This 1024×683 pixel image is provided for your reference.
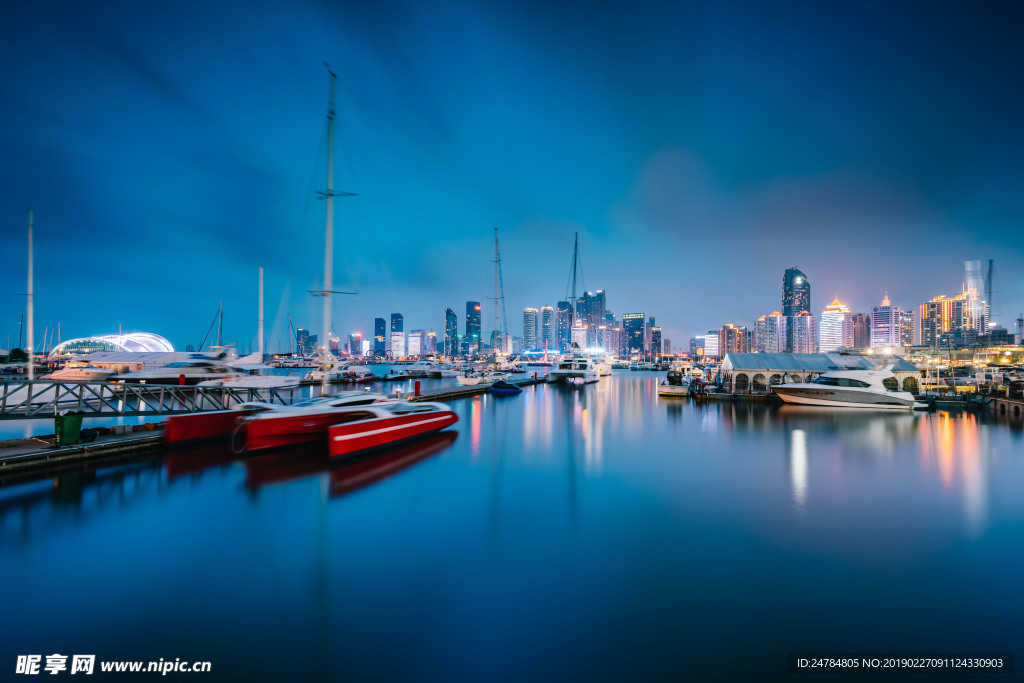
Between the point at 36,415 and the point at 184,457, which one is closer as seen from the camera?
the point at 36,415

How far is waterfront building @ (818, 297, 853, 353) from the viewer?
7018 inches

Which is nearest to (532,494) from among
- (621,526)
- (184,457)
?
(621,526)

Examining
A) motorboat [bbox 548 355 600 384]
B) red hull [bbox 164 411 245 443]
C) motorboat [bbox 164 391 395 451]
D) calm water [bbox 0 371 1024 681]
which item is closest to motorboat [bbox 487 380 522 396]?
motorboat [bbox 548 355 600 384]

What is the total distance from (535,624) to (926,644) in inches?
205

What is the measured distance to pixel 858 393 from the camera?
95.1 ft

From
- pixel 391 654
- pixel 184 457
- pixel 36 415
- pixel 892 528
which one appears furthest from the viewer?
pixel 184 457

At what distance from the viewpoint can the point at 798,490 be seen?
37.3 feet

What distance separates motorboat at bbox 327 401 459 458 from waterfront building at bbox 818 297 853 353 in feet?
713

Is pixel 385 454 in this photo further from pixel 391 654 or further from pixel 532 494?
A: pixel 391 654

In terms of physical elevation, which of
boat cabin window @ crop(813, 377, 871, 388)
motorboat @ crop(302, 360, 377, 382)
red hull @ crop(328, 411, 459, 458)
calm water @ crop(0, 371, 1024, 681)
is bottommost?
motorboat @ crop(302, 360, 377, 382)

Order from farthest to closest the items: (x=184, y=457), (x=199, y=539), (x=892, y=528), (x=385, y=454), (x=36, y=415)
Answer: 1. (x=385, y=454)
2. (x=184, y=457)
3. (x=36, y=415)
4. (x=892, y=528)
5. (x=199, y=539)

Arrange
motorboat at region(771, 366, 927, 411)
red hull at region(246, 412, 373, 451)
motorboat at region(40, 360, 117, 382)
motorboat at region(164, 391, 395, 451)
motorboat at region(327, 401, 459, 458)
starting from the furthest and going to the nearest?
motorboat at region(40, 360, 117, 382) → motorboat at region(771, 366, 927, 411) → motorboat at region(164, 391, 395, 451) → red hull at region(246, 412, 373, 451) → motorboat at region(327, 401, 459, 458)

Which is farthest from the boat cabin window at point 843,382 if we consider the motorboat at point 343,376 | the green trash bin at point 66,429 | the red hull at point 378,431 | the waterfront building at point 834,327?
the waterfront building at point 834,327

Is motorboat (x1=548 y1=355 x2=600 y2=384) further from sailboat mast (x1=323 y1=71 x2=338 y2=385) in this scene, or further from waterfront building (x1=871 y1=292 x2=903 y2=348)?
waterfront building (x1=871 y1=292 x2=903 y2=348)
